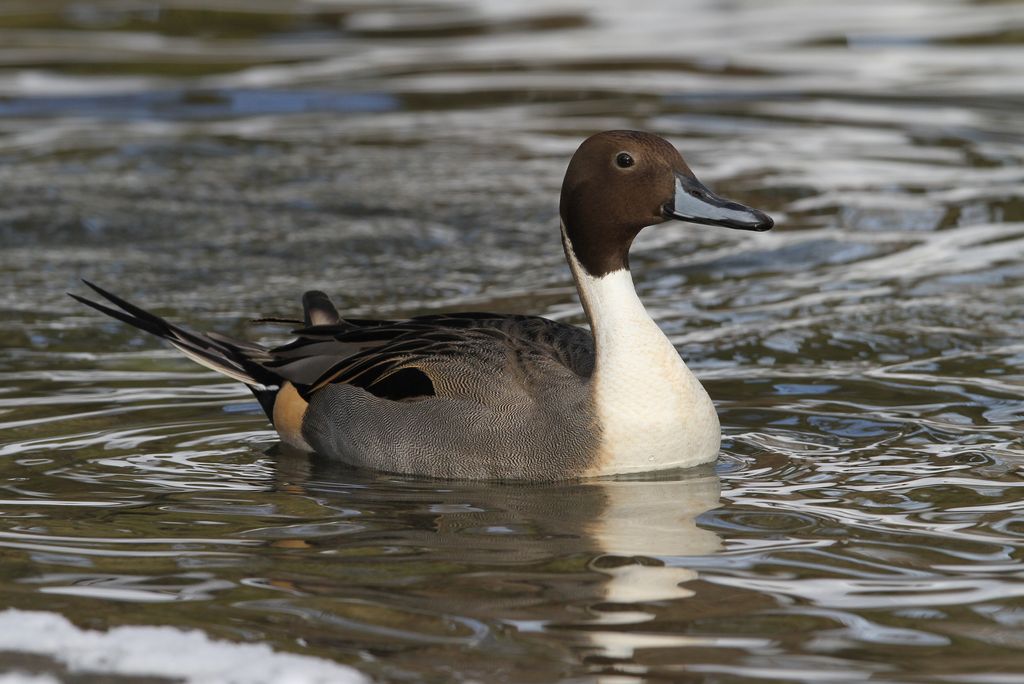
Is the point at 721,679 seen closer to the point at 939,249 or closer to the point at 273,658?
the point at 273,658

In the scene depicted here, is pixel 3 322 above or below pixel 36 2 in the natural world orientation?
below

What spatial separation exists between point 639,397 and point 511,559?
3.79 ft

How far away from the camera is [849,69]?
58.2 ft

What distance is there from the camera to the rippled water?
16.6ft

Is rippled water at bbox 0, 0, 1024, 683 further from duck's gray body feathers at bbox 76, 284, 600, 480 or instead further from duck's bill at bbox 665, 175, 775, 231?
duck's bill at bbox 665, 175, 775, 231

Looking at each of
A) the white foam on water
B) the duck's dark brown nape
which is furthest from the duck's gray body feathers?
the white foam on water

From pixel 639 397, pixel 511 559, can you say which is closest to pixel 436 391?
pixel 639 397

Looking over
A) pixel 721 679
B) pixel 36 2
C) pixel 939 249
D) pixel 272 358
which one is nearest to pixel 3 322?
pixel 272 358

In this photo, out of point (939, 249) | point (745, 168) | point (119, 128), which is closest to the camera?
point (939, 249)

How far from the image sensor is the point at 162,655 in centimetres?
468

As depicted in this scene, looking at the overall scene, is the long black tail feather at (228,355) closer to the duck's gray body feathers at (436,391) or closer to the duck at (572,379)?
the duck's gray body feathers at (436,391)

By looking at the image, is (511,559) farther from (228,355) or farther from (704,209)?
(228,355)

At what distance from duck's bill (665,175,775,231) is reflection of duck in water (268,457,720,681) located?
0.93 metres

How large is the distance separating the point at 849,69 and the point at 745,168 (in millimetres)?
4644
